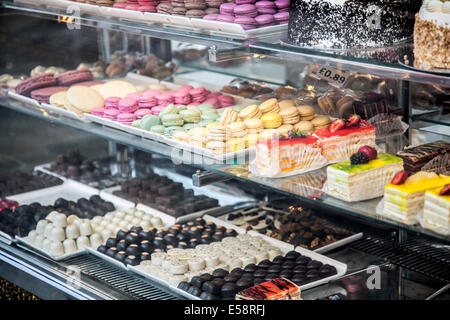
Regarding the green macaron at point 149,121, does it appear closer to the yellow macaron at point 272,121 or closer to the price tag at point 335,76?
the yellow macaron at point 272,121

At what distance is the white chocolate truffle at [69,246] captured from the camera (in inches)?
136

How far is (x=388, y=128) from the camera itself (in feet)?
9.50

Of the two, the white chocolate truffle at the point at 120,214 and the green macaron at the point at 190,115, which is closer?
the green macaron at the point at 190,115

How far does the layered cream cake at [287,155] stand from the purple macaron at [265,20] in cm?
50

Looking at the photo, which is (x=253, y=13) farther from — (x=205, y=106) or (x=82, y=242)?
(x=82, y=242)

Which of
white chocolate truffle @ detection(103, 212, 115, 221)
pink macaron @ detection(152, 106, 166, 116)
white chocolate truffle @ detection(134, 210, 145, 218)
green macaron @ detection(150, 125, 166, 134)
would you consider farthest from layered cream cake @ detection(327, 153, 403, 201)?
white chocolate truffle @ detection(103, 212, 115, 221)

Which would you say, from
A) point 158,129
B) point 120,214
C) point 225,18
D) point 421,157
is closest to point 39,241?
point 120,214

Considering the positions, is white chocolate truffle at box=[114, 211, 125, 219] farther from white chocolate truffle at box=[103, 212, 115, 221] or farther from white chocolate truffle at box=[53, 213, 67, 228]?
white chocolate truffle at box=[53, 213, 67, 228]

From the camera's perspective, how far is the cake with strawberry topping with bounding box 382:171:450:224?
6.95ft

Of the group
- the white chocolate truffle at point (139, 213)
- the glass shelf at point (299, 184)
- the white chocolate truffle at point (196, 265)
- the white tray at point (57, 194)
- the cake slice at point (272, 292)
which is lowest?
the white tray at point (57, 194)

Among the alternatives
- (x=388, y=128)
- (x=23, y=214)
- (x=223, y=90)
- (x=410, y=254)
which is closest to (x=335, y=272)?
(x=410, y=254)

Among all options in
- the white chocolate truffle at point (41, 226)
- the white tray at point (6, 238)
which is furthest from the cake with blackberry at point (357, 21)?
the white tray at point (6, 238)

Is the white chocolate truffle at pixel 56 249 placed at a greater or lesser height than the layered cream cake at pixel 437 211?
lesser
